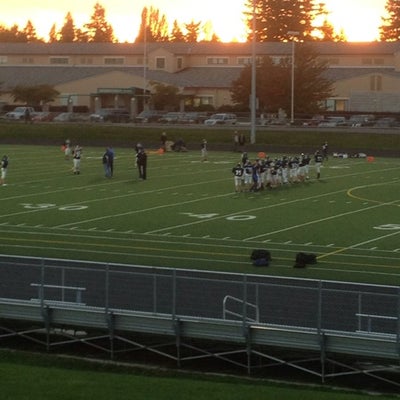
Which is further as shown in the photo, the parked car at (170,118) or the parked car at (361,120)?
the parked car at (170,118)

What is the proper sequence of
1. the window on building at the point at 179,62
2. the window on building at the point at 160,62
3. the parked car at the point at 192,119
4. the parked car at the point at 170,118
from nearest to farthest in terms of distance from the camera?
the parked car at the point at 192,119
the parked car at the point at 170,118
the window on building at the point at 160,62
the window on building at the point at 179,62

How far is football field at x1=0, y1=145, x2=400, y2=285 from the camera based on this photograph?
27406mm

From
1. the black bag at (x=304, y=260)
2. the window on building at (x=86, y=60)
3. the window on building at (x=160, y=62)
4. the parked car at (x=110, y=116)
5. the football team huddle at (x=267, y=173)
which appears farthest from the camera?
the window on building at (x=86, y=60)

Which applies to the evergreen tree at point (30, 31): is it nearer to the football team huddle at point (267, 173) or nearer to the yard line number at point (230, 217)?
the football team huddle at point (267, 173)

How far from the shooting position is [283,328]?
1722 cm

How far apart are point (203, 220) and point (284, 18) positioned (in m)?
108

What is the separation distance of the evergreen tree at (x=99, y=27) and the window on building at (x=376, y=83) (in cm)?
8826

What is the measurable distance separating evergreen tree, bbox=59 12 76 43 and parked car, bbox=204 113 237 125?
9888 cm

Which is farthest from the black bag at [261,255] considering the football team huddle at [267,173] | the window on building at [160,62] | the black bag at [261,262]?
the window on building at [160,62]

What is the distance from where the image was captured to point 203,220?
3422 cm

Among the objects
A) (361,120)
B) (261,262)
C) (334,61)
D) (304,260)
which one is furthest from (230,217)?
(334,61)

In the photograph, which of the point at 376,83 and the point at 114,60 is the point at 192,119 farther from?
the point at 114,60

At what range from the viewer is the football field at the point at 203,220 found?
27.4 m

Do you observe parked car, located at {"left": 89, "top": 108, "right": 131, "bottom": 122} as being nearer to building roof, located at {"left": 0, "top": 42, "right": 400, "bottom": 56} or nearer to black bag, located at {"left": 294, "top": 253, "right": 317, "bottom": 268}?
building roof, located at {"left": 0, "top": 42, "right": 400, "bottom": 56}
